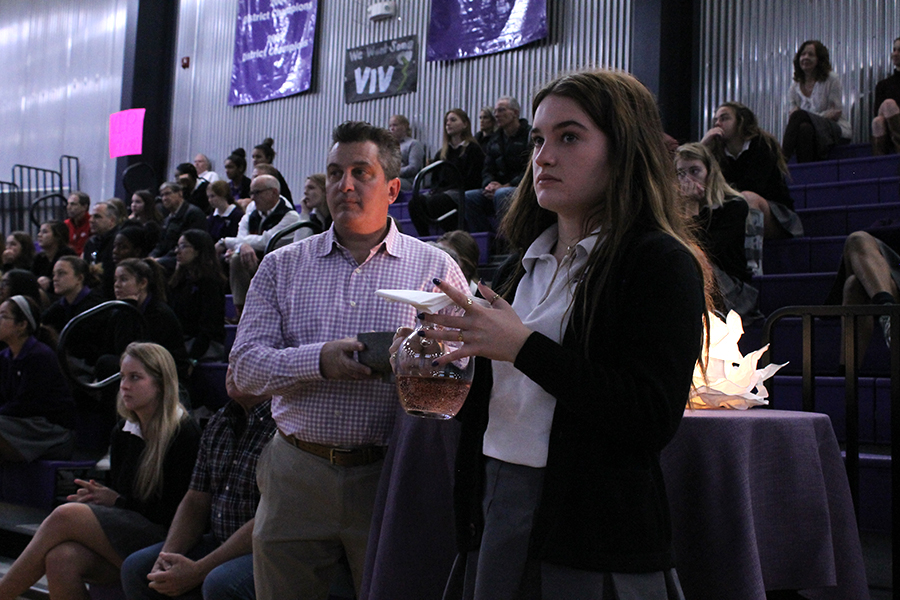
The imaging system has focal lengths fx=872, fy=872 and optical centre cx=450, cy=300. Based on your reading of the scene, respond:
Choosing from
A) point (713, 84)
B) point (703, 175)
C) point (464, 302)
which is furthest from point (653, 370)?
point (713, 84)

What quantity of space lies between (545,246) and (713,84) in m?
6.99

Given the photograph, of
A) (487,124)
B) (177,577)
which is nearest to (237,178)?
(487,124)

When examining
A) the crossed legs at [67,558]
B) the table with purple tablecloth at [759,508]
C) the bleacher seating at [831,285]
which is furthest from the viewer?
the bleacher seating at [831,285]

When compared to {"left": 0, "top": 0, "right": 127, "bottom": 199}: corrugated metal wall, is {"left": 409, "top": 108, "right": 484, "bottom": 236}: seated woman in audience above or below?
below

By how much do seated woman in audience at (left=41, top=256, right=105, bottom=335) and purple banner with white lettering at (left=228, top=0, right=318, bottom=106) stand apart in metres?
4.90

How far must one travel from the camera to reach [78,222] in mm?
9797

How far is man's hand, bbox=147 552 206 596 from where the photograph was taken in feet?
9.29

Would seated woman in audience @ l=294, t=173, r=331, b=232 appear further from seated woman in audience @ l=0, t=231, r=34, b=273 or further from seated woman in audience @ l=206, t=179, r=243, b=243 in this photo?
seated woman in audience @ l=0, t=231, r=34, b=273

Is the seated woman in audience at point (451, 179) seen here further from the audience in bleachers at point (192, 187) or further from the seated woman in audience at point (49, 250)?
the seated woman in audience at point (49, 250)

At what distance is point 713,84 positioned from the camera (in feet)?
25.4

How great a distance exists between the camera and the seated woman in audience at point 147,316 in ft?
17.5

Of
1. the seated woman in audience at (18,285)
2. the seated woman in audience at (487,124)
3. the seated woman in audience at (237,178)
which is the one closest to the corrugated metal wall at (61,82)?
the seated woman in audience at (237,178)

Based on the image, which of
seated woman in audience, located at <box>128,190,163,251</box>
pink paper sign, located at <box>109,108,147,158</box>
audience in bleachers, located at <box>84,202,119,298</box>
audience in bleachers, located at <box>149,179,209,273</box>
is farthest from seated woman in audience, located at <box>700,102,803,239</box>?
pink paper sign, located at <box>109,108,147,158</box>

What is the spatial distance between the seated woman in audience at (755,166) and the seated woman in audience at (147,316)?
3447mm
